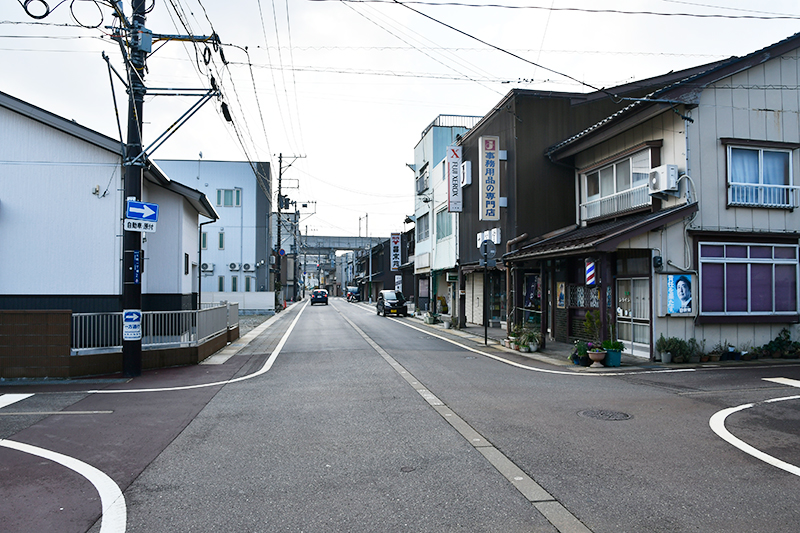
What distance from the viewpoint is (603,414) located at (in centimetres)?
802

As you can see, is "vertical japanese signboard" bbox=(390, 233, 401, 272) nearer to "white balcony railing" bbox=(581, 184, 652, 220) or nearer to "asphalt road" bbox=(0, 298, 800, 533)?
"white balcony railing" bbox=(581, 184, 652, 220)

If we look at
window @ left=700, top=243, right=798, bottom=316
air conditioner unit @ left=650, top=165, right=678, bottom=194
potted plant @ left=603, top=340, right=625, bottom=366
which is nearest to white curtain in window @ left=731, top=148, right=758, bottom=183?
window @ left=700, top=243, right=798, bottom=316

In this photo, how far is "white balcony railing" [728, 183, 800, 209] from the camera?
14094 mm

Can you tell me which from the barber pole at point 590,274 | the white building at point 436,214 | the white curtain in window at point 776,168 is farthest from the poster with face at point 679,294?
the white building at point 436,214

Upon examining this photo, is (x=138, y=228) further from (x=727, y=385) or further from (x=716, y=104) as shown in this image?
(x=716, y=104)

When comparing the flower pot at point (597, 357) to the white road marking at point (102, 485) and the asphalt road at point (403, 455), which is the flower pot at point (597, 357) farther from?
the white road marking at point (102, 485)

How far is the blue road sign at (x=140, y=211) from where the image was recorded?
37.4ft

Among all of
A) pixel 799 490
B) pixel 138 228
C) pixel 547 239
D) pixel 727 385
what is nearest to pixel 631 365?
pixel 727 385

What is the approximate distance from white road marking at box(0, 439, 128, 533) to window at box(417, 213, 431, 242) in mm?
30413

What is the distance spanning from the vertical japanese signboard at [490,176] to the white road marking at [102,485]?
1663 centimetres

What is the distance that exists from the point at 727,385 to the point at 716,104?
773cm

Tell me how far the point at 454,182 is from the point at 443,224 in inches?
287

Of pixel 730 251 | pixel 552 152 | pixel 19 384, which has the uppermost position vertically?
pixel 552 152

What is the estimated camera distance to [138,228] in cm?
1148
